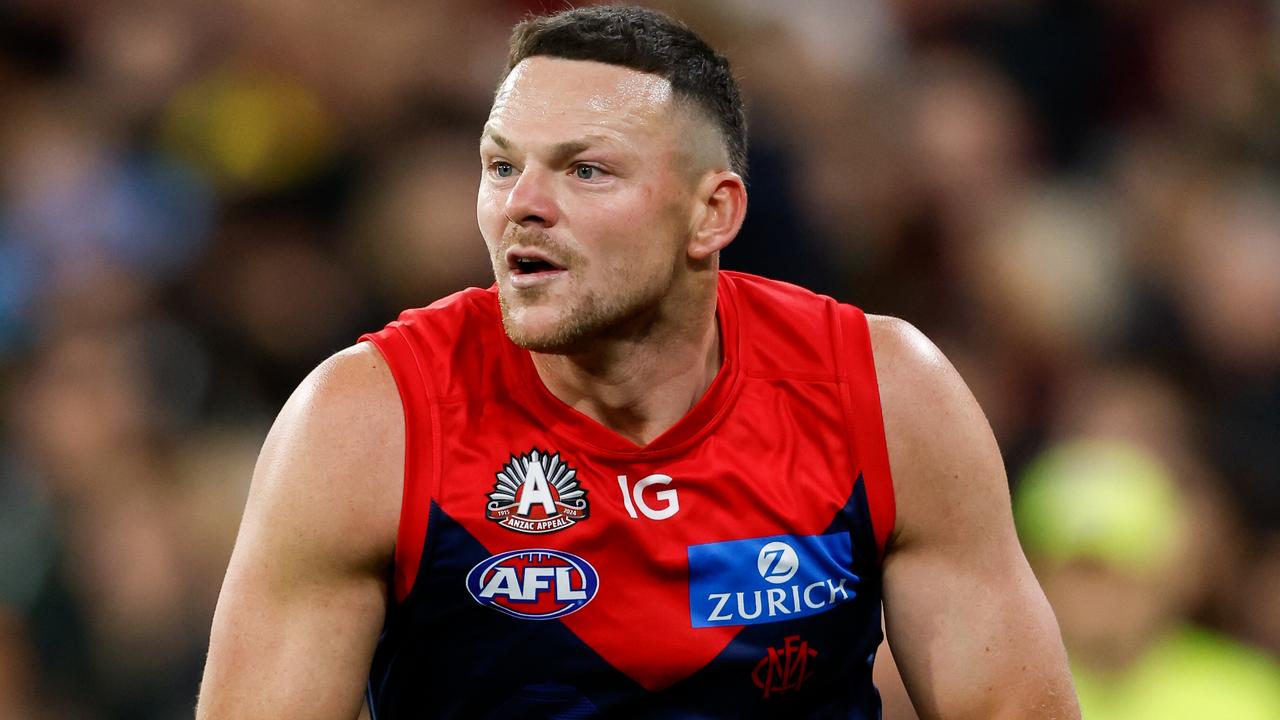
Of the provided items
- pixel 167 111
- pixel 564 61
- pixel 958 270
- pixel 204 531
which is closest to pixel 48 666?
pixel 204 531

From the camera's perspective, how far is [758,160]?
5.39 metres

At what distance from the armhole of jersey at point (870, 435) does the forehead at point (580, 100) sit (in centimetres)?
61

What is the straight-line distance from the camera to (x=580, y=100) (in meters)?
2.99

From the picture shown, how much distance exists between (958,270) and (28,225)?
3.40 meters

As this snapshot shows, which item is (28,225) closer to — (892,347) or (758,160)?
(758,160)

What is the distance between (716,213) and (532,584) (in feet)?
Answer: 2.61

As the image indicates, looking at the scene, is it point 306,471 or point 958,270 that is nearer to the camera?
point 306,471

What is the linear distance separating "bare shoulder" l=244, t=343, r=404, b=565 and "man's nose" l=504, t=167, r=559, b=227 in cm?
39

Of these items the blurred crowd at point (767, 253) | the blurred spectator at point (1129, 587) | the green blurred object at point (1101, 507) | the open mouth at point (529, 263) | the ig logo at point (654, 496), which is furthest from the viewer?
the blurred crowd at point (767, 253)

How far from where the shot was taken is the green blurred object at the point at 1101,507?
4863 mm

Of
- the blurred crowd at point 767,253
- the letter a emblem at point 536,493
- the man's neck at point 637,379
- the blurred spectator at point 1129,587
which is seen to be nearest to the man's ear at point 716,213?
the man's neck at point 637,379

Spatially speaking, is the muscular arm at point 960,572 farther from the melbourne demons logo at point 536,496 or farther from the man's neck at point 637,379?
the melbourne demons logo at point 536,496

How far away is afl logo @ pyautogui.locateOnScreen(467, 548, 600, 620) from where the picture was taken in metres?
2.96

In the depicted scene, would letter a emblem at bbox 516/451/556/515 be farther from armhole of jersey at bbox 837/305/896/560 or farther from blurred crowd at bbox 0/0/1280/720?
blurred crowd at bbox 0/0/1280/720
